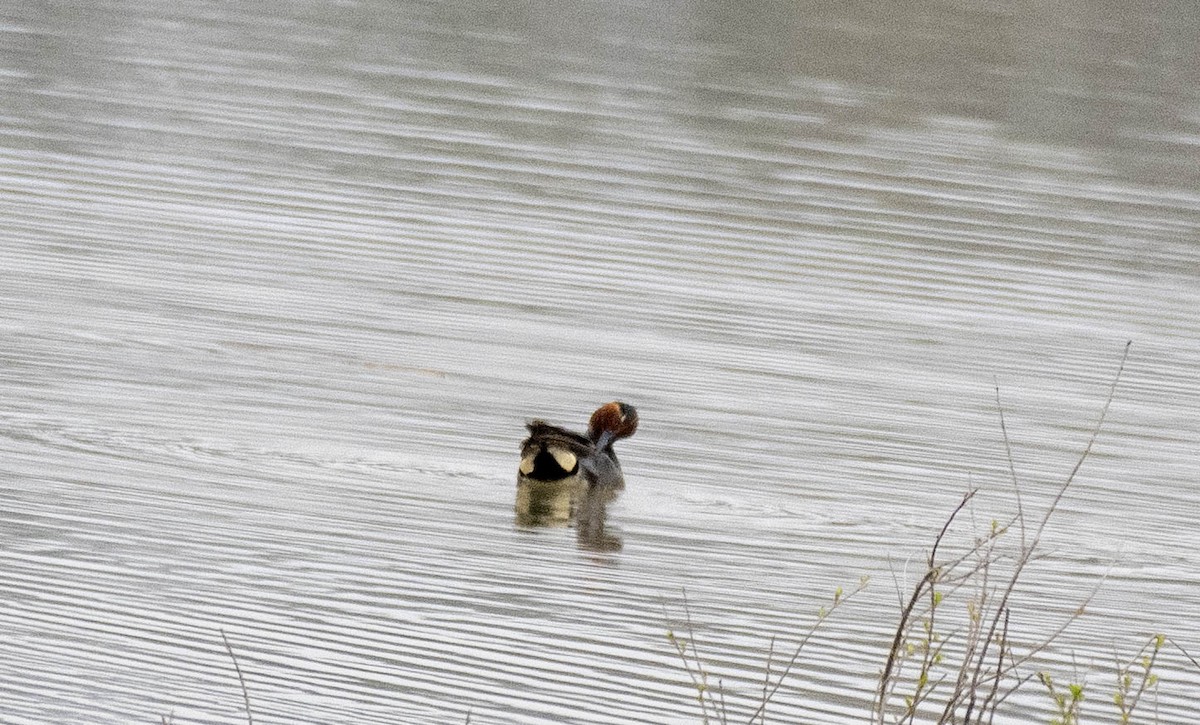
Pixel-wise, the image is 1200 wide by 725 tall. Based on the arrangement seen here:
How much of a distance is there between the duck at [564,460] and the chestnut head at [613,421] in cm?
13

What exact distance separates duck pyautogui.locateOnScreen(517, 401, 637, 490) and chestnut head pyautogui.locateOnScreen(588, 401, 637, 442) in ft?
0.41

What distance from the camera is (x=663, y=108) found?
23672mm

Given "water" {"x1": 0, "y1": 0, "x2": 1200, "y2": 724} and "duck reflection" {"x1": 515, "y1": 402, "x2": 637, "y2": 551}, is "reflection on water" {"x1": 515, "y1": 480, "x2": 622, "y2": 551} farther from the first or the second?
"water" {"x1": 0, "y1": 0, "x2": 1200, "y2": 724}

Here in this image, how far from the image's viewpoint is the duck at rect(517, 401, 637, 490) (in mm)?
10805

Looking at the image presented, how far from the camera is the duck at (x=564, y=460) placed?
1080 centimetres

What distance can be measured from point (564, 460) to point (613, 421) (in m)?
0.67

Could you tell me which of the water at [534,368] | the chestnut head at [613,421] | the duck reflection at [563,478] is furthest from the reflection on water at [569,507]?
the chestnut head at [613,421]

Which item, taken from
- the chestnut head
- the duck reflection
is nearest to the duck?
the duck reflection

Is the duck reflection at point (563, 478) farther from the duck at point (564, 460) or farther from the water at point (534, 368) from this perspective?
the water at point (534, 368)

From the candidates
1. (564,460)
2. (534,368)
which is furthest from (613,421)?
(534,368)

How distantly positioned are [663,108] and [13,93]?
5.90 meters

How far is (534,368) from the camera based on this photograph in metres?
13.3

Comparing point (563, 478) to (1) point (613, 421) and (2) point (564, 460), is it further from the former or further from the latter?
(1) point (613, 421)

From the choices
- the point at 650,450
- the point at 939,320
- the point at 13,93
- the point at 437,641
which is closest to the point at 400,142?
the point at 13,93
